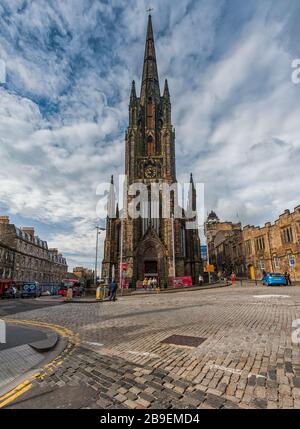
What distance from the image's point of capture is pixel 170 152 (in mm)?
42812

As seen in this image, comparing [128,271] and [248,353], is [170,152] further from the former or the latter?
[248,353]

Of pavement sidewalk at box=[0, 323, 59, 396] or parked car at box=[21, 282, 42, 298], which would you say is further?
parked car at box=[21, 282, 42, 298]

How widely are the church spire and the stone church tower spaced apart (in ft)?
0.75

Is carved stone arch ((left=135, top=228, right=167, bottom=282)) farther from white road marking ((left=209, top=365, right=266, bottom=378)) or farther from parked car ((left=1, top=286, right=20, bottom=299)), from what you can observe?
white road marking ((left=209, top=365, right=266, bottom=378))


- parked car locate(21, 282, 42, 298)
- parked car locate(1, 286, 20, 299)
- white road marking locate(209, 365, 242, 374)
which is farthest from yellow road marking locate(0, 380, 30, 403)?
parked car locate(21, 282, 42, 298)

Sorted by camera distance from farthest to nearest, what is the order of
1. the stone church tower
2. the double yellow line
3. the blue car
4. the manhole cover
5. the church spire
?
1. the church spire
2. the stone church tower
3. the blue car
4. the manhole cover
5. the double yellow line

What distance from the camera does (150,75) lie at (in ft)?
173

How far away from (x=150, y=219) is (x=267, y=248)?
19.1 metres

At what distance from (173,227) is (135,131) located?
20068mm

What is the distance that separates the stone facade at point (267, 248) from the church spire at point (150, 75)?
113 ft

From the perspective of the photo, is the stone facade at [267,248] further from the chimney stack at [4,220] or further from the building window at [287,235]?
the chimney stack at [4,220]

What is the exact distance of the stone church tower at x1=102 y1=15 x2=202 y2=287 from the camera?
118 feet

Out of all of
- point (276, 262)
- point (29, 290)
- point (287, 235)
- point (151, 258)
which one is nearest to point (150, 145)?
point (151, 258)
